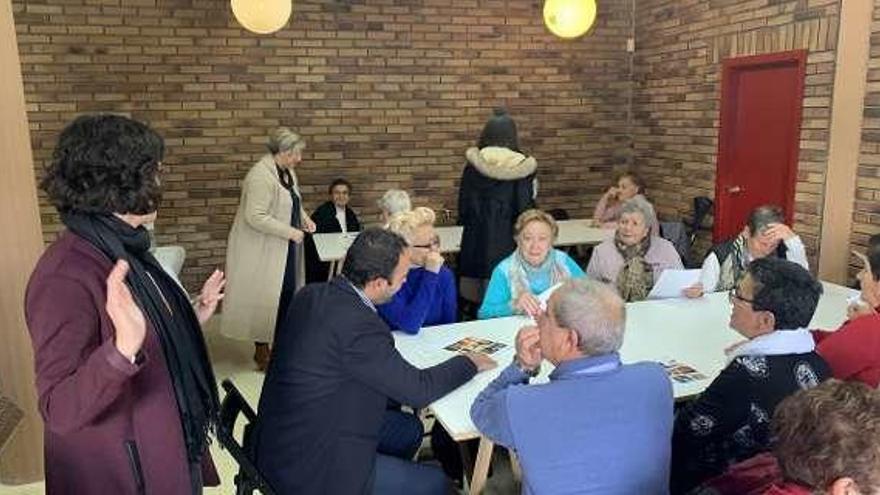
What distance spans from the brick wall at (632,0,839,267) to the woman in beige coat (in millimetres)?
3369

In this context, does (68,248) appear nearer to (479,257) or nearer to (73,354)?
(73,354)

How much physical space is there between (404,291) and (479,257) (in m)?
1.32

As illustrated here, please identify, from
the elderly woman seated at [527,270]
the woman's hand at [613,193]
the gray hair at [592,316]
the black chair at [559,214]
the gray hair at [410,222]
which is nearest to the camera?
the gray hair at [592,316]

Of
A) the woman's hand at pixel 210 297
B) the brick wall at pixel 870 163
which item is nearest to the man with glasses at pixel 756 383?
the woman's hand at pixel 210 297

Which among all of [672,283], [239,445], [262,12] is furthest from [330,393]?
[262,12]

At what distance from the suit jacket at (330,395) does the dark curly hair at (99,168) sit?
0.72m

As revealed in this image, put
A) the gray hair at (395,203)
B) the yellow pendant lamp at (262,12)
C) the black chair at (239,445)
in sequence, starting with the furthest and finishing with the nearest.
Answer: the yellow pendant lamp at (262,12) < the gray hair at (395,203) < the black chair at (239,445)

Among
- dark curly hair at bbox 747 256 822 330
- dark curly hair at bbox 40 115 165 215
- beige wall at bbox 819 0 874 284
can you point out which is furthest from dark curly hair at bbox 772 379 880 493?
beige wall at bbox 819 0 874 284

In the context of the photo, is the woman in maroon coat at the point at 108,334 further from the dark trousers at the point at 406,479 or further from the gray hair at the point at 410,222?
the gray hair at the point at 410,222

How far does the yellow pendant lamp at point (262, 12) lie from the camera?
450 cm

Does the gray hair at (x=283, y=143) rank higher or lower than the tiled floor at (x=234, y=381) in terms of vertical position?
higher

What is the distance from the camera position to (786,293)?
2055 millimetres

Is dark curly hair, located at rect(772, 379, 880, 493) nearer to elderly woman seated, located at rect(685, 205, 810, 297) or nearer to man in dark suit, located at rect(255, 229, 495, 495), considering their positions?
man in dark suit, located at rect(255, 229, 495, 495)

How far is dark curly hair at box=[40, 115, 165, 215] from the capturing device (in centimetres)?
145
